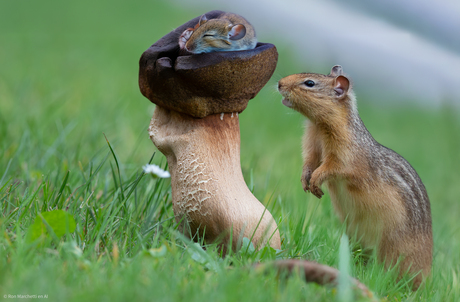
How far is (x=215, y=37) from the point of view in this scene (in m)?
3.00

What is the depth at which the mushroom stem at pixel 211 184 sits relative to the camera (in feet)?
9.73

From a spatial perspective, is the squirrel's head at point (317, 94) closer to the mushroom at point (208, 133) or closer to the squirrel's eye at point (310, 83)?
the squirrel's eye at point (310, 83)

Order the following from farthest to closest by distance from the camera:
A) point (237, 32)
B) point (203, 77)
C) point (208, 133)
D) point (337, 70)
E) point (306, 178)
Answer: point (337, 70), point (306, 178), point (208, 133), point (237, 32), point (203, 77)

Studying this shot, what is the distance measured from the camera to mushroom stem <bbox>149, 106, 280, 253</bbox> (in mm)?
2965

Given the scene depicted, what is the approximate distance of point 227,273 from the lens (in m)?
2.45

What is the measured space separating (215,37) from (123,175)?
6.20 ft

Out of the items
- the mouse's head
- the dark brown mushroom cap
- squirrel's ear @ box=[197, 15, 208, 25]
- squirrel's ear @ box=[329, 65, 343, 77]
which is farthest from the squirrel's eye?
squirrel's ear @ box=[197, 15, 208, 25]

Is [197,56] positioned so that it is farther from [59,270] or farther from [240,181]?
[59,270]

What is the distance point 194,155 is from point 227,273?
0.87 meters

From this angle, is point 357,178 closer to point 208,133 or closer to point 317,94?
point 317,94

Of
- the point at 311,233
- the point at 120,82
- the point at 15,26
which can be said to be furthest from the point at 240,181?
the point at 15,26

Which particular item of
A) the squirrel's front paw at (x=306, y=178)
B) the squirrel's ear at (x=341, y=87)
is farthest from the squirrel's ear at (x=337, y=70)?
the squirrel's front paw at (x=306, y=178)

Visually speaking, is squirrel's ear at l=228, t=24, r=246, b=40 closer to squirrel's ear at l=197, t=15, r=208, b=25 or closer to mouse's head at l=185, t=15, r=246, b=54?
mouse's head at l=185, t=15, r=246, b=54

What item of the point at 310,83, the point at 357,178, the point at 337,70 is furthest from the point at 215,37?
the point at 357,178
